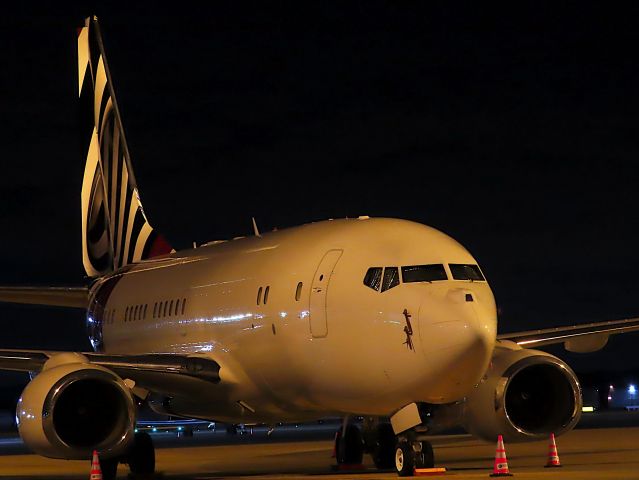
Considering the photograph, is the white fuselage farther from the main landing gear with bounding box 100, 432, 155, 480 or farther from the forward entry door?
the main landing gear with bounding box 100, 432, 155, 480

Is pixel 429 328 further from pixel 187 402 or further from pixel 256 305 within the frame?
pixel 187 402

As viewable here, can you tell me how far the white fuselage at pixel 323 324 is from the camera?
1809cm

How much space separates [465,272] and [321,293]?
2.16 metres

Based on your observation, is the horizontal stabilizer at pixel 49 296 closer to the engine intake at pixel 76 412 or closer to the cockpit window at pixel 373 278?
the engine intake at pixel 76 412

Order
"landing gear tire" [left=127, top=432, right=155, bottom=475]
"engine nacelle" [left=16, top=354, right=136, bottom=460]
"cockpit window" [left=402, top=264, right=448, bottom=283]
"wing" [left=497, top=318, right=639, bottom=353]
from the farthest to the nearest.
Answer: "landing gear tire" [left=127, top=432, right=155, bottom=475] < "wing" [left=497, top=318, right=639, bottom=353] < "engine nacelle" [left=16, top=354, right=136, bottom=460] < "cockpit window" [left=402, top=264, right=448, bottom=283]

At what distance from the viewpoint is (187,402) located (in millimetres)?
22984

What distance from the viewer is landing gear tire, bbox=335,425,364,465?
24.4m

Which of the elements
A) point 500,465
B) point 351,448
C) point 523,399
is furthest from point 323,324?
point 351,448

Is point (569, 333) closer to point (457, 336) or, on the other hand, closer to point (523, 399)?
point (523, 399)

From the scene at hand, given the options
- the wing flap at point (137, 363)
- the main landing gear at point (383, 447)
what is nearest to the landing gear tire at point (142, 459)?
the wing flap at point (137, 363)

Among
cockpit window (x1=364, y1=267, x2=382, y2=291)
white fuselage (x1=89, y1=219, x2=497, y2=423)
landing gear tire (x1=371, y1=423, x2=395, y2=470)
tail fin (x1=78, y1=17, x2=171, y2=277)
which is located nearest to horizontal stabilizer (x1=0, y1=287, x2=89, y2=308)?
tail fin (x1=78, y1=17, x2=171, y2=277)

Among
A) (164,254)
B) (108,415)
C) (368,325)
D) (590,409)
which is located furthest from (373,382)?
(590,409)

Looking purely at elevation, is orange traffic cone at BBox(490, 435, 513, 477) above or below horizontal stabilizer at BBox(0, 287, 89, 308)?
below

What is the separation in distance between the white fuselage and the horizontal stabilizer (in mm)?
3486
